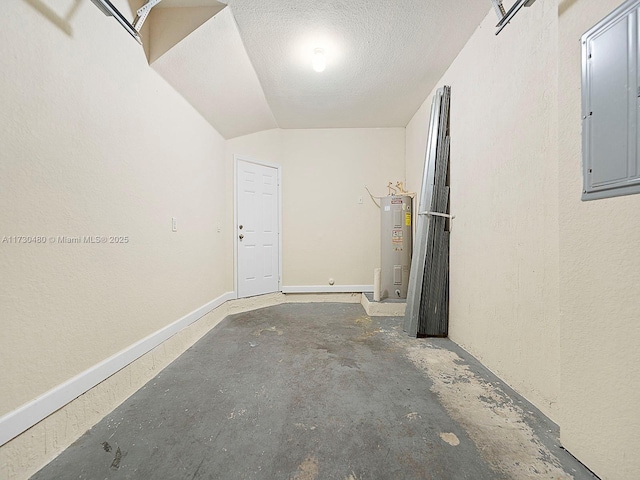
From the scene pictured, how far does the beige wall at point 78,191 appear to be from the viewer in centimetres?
111

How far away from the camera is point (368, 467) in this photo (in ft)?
3.74

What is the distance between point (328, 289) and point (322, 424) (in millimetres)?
2856

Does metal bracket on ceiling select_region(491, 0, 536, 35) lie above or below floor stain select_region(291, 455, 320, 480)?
above

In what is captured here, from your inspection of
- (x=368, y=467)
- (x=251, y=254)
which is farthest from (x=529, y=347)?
(x=251, y=254)

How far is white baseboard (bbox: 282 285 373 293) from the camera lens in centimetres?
424

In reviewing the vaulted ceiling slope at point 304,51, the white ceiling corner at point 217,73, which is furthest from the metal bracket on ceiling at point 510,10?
the white ceiling corner at point 217,73

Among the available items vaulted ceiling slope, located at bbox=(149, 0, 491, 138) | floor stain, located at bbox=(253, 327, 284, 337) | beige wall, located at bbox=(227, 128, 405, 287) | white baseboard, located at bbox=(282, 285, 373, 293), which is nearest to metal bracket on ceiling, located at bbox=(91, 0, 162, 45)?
vaulted ceiling slope, located at bbox=(149, 0, 491, 138)

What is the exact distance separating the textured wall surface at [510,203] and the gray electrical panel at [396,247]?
3.71 feet

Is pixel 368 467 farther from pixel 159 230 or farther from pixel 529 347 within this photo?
pixel 159 230

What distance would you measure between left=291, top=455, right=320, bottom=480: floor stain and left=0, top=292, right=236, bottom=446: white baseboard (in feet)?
3.73

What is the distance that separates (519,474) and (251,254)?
346 cm

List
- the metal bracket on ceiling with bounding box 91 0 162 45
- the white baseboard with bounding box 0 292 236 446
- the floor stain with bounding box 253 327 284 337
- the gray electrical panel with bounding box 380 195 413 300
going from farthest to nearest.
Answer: the gray electrical panel with bounding box 380 195 413 300 < the floor stain with bounding box 253 327 284 337 < the metal bracket on ceiling with bounding box 91 0 162 45 < the white baseboard with bounding box 0 292 236 446

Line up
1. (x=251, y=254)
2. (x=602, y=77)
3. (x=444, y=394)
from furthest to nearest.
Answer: (x=251, y=254) → (x=444, y=394) → (x=602, y=77)

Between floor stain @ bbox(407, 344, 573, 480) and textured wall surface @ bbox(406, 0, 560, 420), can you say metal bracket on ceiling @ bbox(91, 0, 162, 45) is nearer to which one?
textured wall surface @ bbox(406, 0, 560, 420)
